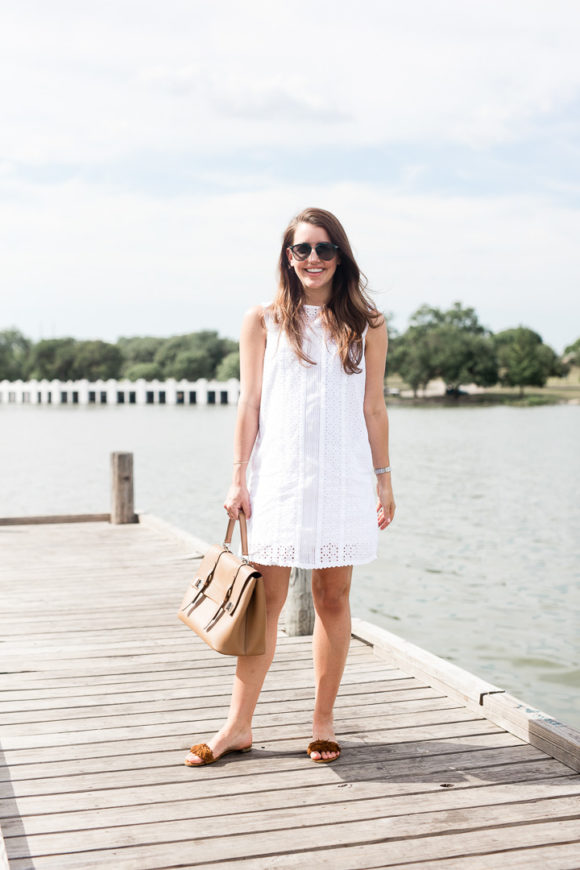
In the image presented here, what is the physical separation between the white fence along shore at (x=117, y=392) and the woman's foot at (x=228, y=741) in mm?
114045

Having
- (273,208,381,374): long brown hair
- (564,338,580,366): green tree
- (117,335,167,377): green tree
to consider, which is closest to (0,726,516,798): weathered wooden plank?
(273,208,381,374): long brown hair

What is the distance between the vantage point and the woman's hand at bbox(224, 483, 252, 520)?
3184mm

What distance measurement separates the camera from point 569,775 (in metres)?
3.17

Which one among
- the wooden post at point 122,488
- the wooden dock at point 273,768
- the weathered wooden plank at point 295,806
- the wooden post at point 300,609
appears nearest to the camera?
the wooden dock at point 273,768

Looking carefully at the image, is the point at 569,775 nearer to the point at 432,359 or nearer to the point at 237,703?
the point at 237,703

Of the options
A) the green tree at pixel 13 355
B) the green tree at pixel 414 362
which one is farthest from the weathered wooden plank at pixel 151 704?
the green tree at pixel 13 355

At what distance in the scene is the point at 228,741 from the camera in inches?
131

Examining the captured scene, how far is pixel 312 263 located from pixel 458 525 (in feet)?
53.8

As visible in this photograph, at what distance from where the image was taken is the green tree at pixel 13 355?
145250 millimetres

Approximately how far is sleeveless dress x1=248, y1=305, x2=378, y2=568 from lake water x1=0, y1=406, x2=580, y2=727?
5136 millimetres

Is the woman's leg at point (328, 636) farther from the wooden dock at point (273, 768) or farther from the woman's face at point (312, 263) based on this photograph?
the woman's face at point (312, 263)

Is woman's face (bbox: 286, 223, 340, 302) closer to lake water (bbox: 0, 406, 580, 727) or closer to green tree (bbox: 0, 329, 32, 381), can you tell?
Answer: lake water (bbox: 0, 406, 580, 727)

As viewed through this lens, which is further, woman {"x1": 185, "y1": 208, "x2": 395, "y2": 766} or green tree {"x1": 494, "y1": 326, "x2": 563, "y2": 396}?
green tree {"x1": 494, "y1": 326, "x2": 563, "y2": 396}

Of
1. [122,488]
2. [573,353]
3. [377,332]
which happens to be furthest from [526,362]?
[377,332]
